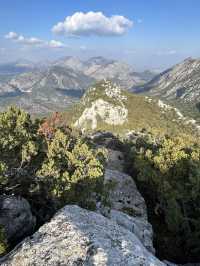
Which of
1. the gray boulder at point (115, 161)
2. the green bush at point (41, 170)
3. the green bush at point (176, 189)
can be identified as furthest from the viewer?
the gray boulder at point (115, 161)

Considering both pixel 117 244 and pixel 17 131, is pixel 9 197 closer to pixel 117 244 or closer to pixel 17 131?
pixel 17 131

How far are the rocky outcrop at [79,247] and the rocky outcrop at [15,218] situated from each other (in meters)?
9.13

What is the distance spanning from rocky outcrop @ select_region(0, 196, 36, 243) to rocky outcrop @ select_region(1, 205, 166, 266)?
30.0ft

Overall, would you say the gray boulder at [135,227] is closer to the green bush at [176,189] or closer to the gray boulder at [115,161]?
the green bush at [176,189]

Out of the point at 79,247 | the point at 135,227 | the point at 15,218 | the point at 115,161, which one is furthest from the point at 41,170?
the point at 115,161

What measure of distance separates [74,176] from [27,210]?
7.86m

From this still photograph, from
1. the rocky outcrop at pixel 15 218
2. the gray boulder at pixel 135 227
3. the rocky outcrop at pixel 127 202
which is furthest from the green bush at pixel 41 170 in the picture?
the rocky outcrop at pixel 127 202

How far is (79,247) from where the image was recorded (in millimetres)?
22859

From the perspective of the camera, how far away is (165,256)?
59219 mm

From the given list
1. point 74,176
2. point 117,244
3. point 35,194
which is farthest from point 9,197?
point 117,244

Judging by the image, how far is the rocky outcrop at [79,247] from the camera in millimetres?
22000

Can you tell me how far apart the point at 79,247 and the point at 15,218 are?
1357 cm

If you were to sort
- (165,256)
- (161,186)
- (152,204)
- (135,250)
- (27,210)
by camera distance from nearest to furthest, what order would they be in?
(135,250), (27,210), (165,256), (161,186), (152,204)

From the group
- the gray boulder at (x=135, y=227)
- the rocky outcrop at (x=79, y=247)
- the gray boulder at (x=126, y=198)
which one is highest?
the rocky outcrop at (x=79, y=247)
